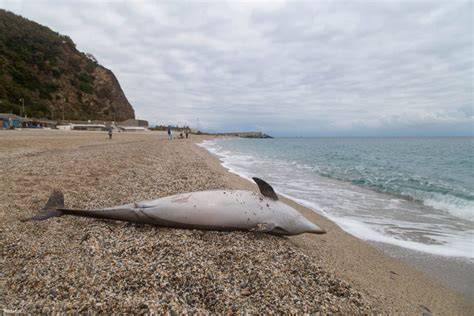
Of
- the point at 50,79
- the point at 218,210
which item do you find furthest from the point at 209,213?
the point at 50,79

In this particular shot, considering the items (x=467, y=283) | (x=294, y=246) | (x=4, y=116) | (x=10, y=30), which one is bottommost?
(x=467, y=283)

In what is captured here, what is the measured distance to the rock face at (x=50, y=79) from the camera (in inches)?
2008

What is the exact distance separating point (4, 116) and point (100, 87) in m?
35.9

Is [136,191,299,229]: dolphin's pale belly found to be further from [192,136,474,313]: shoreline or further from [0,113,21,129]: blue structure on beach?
[0,113,21,129]: blue structure on beach

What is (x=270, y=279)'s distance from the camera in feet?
9.11

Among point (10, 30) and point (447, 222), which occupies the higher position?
point (10, 30)

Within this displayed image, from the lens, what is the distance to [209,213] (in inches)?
153

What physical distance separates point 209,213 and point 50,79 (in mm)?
71128

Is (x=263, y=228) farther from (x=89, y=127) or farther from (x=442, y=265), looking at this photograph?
(x=89, y=127)

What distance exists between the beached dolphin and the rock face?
59.5 m

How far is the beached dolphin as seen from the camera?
380cm

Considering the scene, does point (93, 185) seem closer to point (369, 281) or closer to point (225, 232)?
point (225, 232)

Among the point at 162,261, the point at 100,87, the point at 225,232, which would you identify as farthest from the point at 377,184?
the point at 100,87

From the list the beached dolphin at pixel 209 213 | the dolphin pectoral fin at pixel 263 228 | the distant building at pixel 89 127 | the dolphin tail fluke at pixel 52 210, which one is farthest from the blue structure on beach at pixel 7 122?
the dolphin pectoral fin at pixel 263 228
